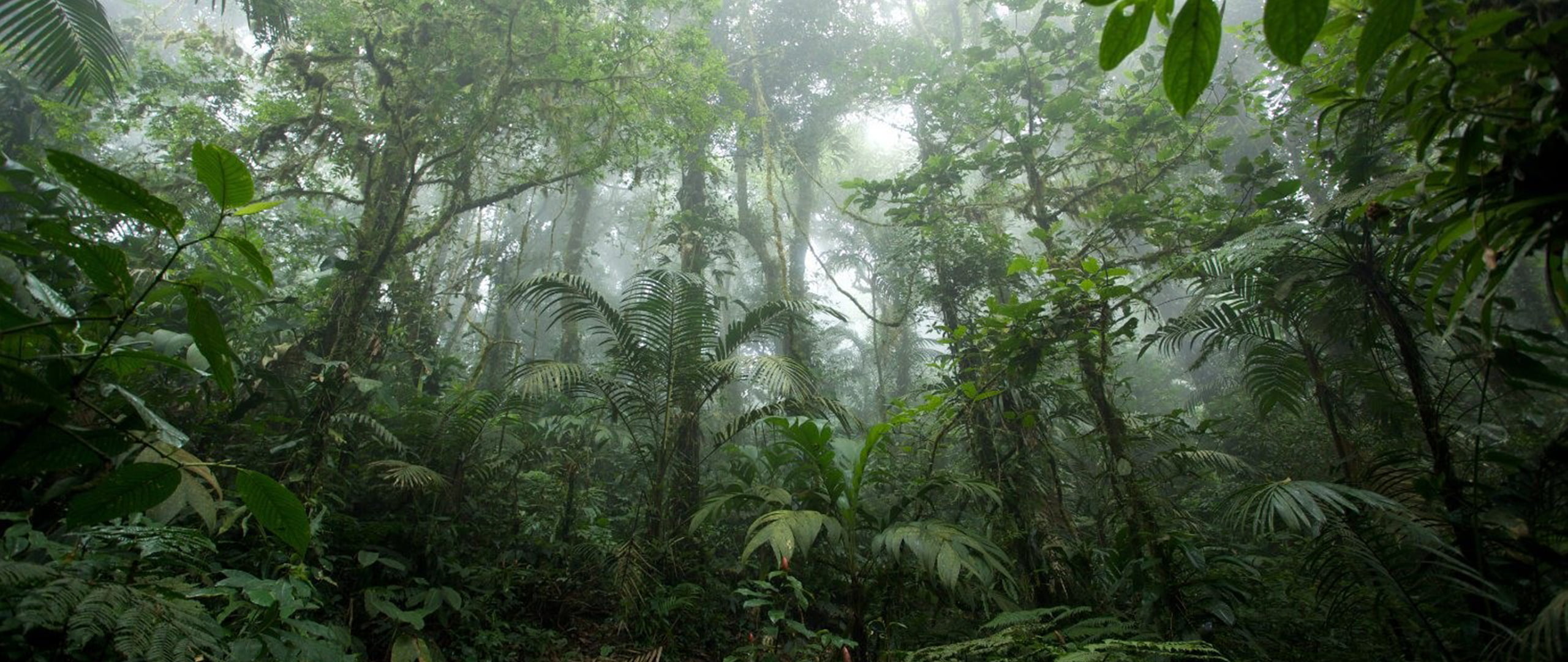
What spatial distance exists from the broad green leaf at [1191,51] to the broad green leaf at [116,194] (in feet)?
4.22

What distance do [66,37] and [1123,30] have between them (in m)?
4.59

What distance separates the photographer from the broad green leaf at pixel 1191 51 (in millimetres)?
750

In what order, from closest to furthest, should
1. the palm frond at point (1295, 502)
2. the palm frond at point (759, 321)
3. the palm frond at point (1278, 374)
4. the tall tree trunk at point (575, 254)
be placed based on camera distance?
the palm frond at point (1295, 502) < the palm frond at point (1278, 374) < the palm frond at point (759, 321) < the tall tree trunk at point (575, 254)

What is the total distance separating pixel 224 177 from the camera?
986 millimetres

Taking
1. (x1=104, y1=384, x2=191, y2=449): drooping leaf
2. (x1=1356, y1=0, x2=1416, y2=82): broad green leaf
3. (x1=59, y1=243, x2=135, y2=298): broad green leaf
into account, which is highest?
(x1=1356, y1=0, x2=1416, y2=82): broad green leaf

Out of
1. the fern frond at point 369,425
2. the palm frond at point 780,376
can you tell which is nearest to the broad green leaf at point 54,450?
the fern frond at point 369,425

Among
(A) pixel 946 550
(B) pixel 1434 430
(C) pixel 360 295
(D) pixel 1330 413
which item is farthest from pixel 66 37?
(D) pixel 1330 413

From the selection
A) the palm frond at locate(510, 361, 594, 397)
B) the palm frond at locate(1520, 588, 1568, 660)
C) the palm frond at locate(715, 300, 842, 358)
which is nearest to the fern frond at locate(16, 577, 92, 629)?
the palm frond at locate(510, 361, 594, 397)

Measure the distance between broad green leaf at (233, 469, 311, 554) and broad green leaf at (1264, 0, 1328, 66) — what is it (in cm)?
139

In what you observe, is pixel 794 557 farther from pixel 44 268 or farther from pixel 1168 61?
pixel 44 268

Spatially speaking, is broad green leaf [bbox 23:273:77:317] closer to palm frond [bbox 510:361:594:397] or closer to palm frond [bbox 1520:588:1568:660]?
palm frond [bbox 510:361:594:397]

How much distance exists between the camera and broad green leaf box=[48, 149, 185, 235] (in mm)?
864

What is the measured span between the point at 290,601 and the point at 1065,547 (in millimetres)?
3224

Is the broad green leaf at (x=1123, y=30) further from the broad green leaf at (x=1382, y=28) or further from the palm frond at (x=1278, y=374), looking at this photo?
the palm frond at (x=1278, y=374)
